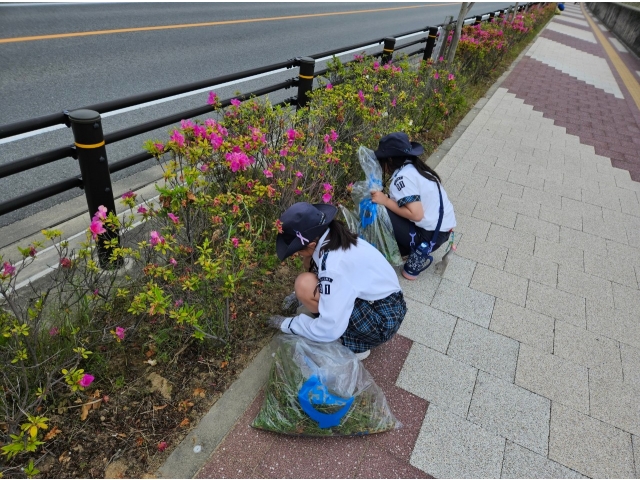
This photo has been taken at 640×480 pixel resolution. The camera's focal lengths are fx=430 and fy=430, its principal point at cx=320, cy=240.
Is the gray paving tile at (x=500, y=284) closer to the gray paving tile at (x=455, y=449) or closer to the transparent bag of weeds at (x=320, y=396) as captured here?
the gray paving tile at (x=455, y=449)

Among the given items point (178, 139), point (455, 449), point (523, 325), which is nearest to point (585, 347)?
point (523, 325)

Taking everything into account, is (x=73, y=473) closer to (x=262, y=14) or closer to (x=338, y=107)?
(x=338, y=107)

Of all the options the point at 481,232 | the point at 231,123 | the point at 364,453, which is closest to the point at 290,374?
the point at 364,453

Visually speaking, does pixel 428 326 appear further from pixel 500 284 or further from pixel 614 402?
pixel 614 402

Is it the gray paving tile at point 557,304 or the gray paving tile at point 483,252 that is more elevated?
the gray paving tile at point 557,304

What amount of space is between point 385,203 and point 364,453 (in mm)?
1704

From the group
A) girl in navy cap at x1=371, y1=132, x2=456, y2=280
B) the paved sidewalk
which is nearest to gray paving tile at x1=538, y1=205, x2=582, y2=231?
the paved sidewalk

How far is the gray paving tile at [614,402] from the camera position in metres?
2.41

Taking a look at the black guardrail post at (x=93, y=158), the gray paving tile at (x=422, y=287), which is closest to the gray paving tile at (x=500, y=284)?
the gray paving tile at (x=422, y=287)

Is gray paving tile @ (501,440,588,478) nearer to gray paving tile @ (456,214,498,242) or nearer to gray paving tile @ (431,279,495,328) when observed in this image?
gray paving tile @ (431,279,495,328)

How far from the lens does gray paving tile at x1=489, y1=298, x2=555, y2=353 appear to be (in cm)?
290

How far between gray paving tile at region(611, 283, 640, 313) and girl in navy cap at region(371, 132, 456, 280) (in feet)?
4.77

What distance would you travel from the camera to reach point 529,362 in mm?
2727

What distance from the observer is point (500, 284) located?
341 cm
